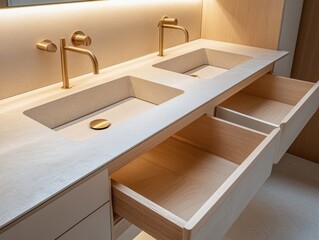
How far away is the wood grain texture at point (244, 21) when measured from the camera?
1.72 metres

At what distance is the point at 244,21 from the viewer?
182cm

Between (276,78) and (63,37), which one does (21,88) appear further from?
(276,78)

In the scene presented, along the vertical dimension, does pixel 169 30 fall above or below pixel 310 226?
above

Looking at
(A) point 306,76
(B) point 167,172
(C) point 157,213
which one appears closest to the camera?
(C) point 157,213

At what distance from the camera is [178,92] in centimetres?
120

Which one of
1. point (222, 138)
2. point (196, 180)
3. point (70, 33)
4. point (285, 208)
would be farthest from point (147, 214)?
point (285, 208)

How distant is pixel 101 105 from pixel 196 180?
1.48 ft

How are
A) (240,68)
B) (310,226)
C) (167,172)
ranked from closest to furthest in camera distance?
1. (167,172)
2. (240,68)
3. (310,226)

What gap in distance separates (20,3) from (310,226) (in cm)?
186

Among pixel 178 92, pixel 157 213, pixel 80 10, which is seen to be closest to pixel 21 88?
pixel 80 10

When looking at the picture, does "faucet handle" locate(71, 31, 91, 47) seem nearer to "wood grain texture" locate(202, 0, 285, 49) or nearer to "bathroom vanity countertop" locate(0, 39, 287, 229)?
"bathroom vanity countertop" locate(0, 39, 287, 229)

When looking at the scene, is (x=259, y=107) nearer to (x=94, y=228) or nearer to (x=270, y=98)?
(x=270, y=98)

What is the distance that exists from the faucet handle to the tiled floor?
43.8 inches

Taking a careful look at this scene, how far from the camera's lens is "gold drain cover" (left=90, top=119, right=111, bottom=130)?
111 centimetres
